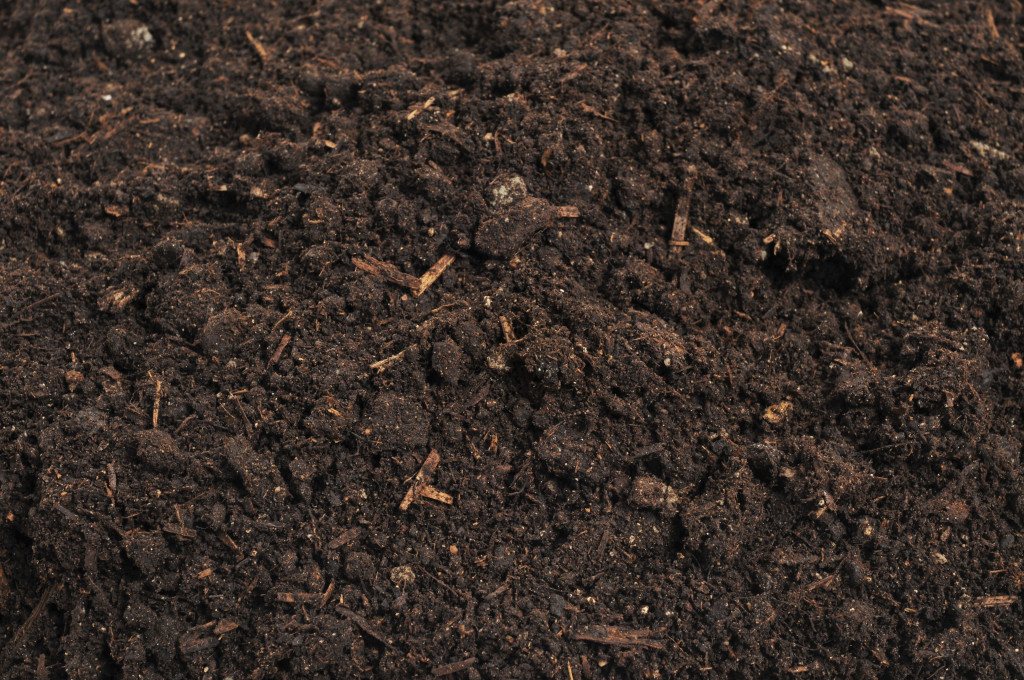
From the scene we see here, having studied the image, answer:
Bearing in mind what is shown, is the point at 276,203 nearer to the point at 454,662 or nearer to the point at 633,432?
the point at 633,432

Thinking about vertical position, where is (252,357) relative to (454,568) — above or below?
above

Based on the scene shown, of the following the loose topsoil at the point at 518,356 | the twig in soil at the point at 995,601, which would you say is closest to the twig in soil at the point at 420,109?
the loose topsoil at the point at 518,356

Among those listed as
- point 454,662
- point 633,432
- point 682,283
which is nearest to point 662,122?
point 682,283

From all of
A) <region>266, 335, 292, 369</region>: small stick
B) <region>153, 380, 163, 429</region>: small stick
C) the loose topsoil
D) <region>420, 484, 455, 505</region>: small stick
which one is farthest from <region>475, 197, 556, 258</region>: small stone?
<region>153, 380, 163, 429</region>: small stick

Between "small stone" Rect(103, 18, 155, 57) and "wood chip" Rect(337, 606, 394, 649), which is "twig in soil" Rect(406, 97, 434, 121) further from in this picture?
"wood chip" Rect(337, 606, 394, 649)

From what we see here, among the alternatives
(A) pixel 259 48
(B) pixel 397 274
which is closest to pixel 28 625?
(B) pixel 397 274

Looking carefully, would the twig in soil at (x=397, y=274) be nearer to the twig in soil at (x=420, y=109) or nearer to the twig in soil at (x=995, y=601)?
the twig in soil at (x=420, y=109)
